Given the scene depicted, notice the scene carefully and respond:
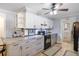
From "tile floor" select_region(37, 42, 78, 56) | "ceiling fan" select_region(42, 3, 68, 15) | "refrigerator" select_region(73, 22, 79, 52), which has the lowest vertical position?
"tile floor" select_region(37, 42, 78, 56)

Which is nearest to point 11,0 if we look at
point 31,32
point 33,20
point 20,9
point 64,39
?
point 20,9

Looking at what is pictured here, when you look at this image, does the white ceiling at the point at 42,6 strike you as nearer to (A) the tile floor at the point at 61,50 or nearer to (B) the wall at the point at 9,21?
(B) the wall at the point at 9,21

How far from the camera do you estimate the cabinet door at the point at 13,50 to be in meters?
1.64

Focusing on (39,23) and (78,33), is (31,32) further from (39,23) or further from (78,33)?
(78,33)

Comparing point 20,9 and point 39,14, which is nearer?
A: point 20,9

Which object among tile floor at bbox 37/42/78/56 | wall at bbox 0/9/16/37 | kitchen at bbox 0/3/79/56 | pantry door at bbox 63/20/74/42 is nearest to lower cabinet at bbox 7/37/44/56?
kitchen at bbox 0/3/79/56

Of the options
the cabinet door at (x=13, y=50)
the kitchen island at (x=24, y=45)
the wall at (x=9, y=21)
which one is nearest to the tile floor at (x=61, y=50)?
the kitchen island at (x=24, y=45)

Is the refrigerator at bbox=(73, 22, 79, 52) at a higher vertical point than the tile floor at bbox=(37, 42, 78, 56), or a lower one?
higher

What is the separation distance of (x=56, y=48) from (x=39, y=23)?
510mm

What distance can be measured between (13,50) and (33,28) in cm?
47

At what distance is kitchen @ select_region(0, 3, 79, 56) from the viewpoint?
1662mm

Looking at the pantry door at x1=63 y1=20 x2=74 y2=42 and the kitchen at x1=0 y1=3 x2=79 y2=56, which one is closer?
the kitchen at x1=0 y1=3 x2=79 y2=56

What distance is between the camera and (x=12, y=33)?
5.55ft

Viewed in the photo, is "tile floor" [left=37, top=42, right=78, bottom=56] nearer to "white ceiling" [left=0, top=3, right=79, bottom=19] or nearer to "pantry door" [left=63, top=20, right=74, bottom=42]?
"pantry door" [left=63, top=20, right=74, bottom=42]
